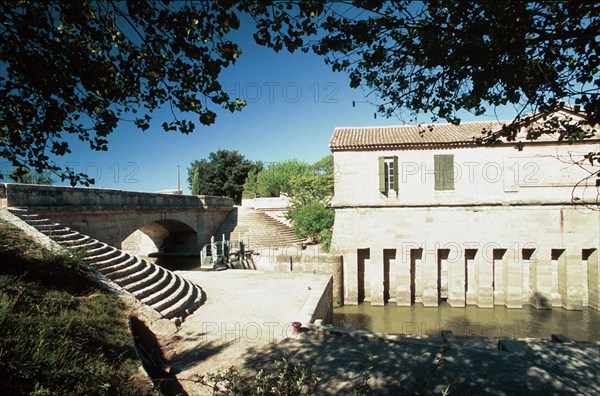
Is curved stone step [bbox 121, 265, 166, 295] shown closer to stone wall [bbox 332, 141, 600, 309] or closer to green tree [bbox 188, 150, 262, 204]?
stone wall [bbox 332, 141, 600, 309]

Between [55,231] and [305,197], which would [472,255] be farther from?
[55,231]

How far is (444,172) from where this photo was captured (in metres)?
15.8

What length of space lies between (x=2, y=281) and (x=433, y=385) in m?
8.26

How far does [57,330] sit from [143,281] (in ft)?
17.6

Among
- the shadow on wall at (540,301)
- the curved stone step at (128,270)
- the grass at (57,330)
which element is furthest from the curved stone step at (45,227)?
the shadow on wall at (540,301)

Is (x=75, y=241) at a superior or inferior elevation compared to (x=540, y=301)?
superior

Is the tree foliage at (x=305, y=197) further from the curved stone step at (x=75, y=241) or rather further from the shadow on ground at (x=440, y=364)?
the curved stone step at (x=75, y=241)

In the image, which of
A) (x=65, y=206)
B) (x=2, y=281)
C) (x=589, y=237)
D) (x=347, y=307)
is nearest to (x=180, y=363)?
(x=2, y=281)

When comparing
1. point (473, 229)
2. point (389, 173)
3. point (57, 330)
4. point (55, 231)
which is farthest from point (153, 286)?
point (473, 229)

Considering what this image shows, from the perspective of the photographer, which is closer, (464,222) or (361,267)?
(464,222)

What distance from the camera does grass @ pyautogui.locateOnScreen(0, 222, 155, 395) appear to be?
11.7 feet

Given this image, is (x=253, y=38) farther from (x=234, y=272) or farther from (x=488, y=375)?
(x=234, y=272)

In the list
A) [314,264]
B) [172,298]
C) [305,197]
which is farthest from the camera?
[305,197]

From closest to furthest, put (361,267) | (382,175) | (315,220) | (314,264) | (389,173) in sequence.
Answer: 1. (382,175)
2. (314,264)
3. (389,173)
4. (361,267)
5. (315,220)
